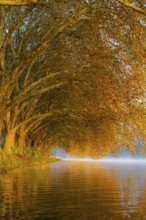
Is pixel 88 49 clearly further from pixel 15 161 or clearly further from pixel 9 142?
pixel 9 142

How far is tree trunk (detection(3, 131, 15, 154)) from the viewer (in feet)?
115

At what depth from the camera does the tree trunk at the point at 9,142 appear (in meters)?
34.9

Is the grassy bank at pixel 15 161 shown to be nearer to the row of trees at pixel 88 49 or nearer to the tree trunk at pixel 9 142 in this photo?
the tree trunk at pixel 9 142

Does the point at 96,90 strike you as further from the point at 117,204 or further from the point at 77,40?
the point at 117,204

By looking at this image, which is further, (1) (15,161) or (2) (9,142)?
(2) (9,142)

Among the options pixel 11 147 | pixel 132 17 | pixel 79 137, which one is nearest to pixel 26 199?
pixel 132 17

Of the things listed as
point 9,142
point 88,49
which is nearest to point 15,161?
point 9,142

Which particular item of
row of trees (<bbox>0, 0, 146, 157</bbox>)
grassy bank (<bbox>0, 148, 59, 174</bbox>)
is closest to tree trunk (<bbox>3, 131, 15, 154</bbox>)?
row of trees (<bbox>0, 0, 146, 157</bbox>)

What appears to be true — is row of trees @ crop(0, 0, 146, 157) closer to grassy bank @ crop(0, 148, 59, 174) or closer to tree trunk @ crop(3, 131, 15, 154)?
tree trunk @ crop(3, 131, 15, 154)

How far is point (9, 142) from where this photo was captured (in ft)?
117

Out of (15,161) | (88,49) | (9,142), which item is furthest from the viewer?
(9,142)

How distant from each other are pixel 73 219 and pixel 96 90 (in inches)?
789

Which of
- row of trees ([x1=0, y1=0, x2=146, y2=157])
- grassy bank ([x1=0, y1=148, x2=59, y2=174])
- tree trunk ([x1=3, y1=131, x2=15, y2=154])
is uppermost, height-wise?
row of trees ([x1=0, y1=0, x2=146, y2=157])

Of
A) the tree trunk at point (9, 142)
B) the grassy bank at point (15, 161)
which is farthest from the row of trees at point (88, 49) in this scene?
the grassy bank at point (15, 161)
